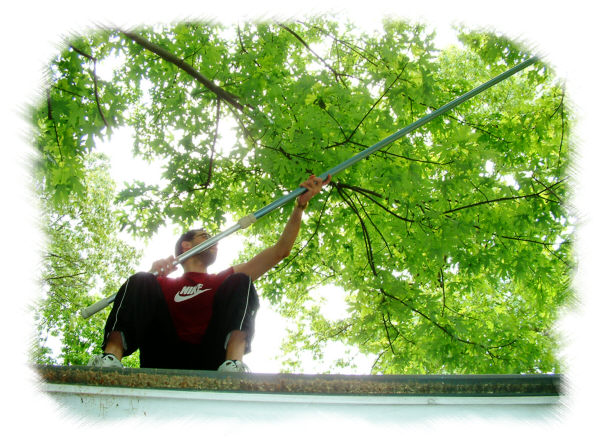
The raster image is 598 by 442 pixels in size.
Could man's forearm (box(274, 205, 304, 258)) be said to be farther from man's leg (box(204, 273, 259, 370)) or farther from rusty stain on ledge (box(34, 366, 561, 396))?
rusty stain on ledge (box(34, 366, 561, 396))

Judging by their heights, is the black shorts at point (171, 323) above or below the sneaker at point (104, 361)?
above

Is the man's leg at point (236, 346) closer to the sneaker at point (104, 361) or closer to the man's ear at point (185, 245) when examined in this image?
the sneaker at point (104, 361)

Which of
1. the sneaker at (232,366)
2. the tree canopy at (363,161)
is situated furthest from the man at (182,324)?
the tree canopy at (363,161)

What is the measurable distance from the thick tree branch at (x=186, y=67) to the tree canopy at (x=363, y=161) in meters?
0.02

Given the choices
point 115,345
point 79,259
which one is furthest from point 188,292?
point 79,259

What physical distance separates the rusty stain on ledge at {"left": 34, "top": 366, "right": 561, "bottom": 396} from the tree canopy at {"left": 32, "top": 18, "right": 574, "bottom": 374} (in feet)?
6.90

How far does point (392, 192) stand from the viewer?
362 centimetres

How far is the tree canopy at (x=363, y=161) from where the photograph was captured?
349cm

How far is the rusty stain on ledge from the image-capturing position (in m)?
1.32

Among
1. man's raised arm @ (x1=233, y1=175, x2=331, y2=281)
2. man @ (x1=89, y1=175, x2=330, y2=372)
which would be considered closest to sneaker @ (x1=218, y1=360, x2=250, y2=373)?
man @ (x1=89, y1=175, x2=330, y2=372)

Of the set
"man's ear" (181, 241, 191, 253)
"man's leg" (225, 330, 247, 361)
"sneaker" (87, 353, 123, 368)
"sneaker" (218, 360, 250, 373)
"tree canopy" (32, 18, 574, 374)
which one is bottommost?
"sneaker" (87, 353, 123, 368)

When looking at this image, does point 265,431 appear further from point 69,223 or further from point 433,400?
point 69,223

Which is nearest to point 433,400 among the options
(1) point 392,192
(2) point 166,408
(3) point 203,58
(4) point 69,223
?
(2) point 166,408

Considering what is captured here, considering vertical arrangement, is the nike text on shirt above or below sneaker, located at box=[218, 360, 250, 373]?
above
